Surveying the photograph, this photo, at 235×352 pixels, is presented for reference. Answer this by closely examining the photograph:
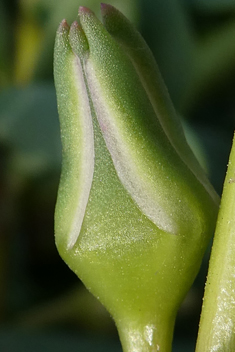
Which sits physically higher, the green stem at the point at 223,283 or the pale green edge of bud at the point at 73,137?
the pale green edge of bud at the point at 73,137

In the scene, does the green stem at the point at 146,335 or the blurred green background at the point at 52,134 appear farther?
the blurred green background at the point at 52,134

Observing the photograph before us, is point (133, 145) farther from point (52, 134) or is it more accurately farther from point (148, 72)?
point (52, 134)

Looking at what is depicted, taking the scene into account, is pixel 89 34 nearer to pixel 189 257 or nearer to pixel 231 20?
pixel 189 257

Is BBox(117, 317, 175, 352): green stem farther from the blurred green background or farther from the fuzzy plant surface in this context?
the blurred green background

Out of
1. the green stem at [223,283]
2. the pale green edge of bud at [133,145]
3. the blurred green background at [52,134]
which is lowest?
the blurred green background at [52,134]

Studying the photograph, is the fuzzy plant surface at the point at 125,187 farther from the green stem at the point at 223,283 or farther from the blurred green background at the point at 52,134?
the blurred green background at the point at 52,134

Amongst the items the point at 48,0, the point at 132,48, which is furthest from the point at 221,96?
the point at 132,48

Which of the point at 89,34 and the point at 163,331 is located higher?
the point at 89,34

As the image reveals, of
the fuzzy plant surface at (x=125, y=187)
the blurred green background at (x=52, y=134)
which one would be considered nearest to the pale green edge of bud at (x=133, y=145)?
the fuzzy plant surface at (x=125, y=187)
